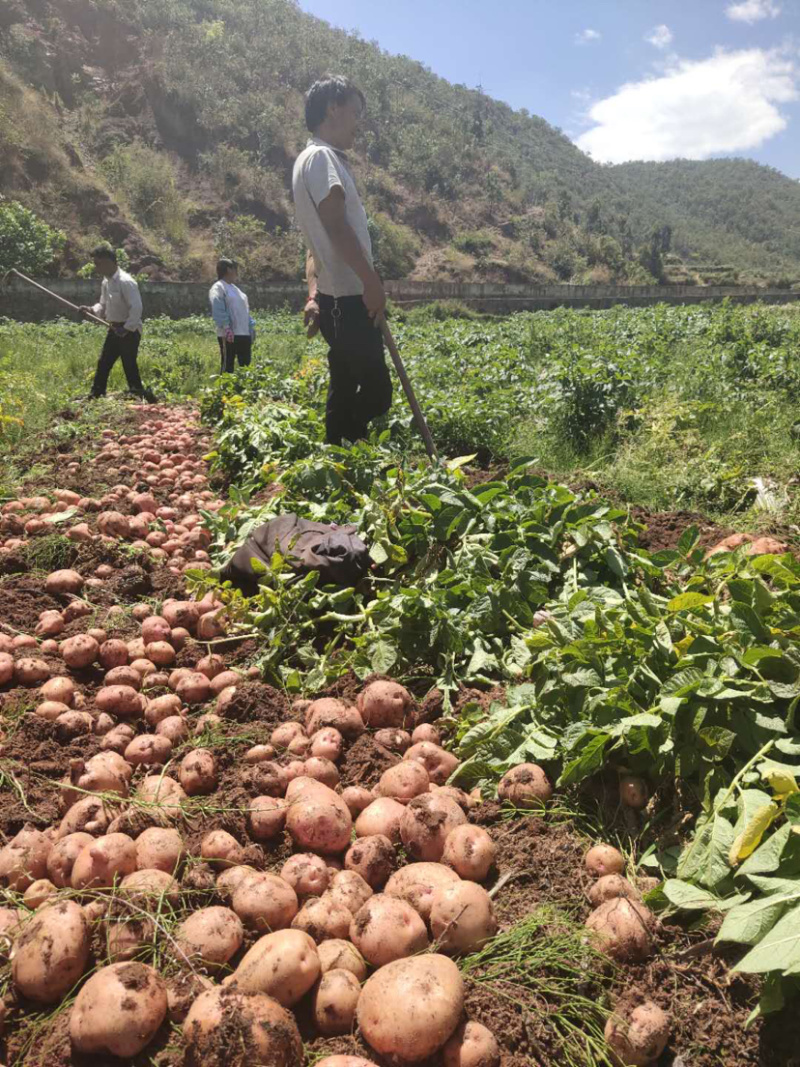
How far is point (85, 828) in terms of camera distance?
1800mm

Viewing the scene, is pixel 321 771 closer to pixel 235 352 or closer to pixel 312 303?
pixel 312 303

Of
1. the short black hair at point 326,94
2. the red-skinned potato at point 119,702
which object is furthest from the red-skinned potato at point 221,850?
the short black hair at point 326,94

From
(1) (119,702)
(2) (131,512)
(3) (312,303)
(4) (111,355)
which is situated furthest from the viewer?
(4) (111,355)

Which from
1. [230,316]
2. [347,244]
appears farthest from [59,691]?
[230,316]

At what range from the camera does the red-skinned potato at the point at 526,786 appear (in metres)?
1.87

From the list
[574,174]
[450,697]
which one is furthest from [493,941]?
[574,174]

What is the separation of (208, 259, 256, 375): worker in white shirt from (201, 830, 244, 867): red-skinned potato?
6923 mm

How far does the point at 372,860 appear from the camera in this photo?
67.0 inches

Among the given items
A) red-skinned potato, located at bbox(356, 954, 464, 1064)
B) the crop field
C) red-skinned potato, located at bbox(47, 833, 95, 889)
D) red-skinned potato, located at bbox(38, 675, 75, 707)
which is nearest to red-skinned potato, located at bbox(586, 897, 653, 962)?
the crop field

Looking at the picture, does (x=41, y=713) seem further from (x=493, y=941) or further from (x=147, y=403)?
(x=147, y=403)

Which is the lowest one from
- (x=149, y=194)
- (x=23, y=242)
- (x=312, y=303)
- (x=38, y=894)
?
(x=38, y=894)

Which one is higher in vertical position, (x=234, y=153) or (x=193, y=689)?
(x=234, y=153)

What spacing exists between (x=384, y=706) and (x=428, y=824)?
57 centimetres

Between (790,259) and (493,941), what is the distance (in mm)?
135333
